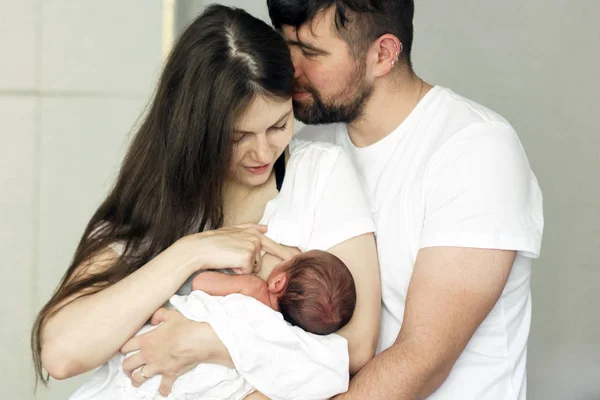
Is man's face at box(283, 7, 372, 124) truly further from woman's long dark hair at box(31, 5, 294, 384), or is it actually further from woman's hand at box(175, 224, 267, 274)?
woman's hand at box(175, 224, 267, 274)

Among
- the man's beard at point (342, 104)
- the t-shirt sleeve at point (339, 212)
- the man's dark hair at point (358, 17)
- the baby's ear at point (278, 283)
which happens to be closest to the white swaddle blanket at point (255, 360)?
the baby's ear at point (278, 283)

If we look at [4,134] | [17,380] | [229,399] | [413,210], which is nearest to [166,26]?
[4,134]

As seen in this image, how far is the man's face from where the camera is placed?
2.11 m

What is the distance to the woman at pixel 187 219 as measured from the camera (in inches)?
68.6

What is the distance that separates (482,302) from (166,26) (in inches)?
83.6

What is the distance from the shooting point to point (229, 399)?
169 centimetres

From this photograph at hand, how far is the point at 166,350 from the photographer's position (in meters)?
1.68

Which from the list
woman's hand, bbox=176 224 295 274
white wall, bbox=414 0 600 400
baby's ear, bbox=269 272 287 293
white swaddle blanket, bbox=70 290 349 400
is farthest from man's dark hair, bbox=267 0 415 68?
white wall, bbox=414 0 600 400

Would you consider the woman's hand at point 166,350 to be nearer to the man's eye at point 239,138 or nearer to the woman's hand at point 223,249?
the woman's hand at point 223,249

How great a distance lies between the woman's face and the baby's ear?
0.30 metres

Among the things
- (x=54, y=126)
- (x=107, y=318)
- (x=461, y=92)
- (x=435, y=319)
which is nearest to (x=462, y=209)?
(x=435, y=319)

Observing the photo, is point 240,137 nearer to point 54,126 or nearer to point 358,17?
point 358,17

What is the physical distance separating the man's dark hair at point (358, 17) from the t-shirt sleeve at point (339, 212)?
417mm

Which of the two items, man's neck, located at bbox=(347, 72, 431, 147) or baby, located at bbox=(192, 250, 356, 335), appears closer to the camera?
baby, located at bbox=(192, 250, 356, 335)
